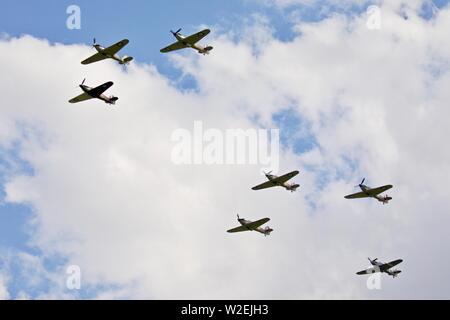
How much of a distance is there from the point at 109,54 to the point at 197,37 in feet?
51.9

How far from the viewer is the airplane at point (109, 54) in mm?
126106

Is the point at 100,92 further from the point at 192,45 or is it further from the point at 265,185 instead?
the point at 265,185

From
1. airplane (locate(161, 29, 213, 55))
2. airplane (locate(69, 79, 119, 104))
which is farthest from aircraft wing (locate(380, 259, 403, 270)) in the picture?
airplane (locate(69, 79, 119, 104))

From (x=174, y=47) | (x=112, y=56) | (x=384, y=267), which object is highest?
(x=174, y=47)

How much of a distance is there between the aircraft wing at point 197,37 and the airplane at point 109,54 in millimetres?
11264

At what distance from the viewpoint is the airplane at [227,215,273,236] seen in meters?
133

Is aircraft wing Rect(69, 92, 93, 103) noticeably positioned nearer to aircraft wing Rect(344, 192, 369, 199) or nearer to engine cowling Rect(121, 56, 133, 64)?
engine cowling Rect(121, 56, 133, 64)

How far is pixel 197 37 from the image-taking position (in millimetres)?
131000

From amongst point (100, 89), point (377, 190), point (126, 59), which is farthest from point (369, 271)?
point (100, 89)
